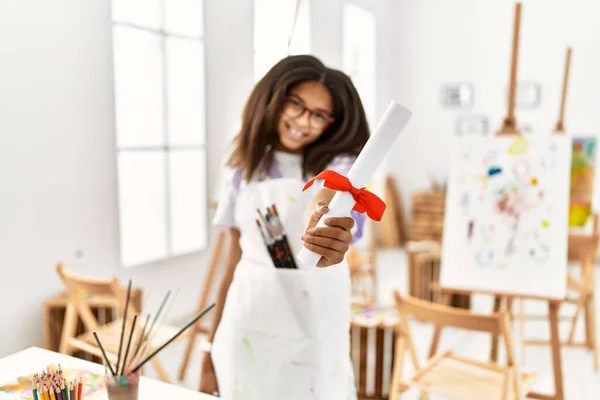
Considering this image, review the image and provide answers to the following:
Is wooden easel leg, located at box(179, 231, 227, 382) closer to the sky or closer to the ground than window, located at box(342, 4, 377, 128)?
closer to the ground

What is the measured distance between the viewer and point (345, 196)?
33.1 inches

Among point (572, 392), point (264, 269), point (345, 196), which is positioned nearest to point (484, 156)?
point (572, 392)

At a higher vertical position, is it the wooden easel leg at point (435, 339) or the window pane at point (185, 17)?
the window pane at point (185, 17)

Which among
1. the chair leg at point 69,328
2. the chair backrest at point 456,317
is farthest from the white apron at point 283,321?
the chair leg at point 69,328

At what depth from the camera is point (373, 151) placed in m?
0.83

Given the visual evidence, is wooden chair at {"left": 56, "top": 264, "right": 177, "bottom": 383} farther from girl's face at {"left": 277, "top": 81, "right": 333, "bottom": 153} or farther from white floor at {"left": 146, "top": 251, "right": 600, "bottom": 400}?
girl's face at {"left": 277, "top": 81, "right": 333, "bottom": 153}

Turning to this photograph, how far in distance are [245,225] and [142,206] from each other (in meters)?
2.01

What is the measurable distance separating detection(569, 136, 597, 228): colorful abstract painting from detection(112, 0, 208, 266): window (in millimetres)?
2926

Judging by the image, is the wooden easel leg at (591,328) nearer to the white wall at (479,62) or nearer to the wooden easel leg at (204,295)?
the wooden easel leg at (204,295)

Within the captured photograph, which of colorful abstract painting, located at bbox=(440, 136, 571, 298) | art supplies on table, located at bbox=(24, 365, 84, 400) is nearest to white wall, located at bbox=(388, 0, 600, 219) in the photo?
colorful abstract painting, located at bbox=(440, 136, 571, 298)

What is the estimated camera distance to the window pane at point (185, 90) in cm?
336

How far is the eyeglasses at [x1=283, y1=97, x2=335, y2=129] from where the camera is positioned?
1.33m

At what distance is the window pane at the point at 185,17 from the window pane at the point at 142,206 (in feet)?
2.42

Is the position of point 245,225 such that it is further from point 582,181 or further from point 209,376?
point 582,181
